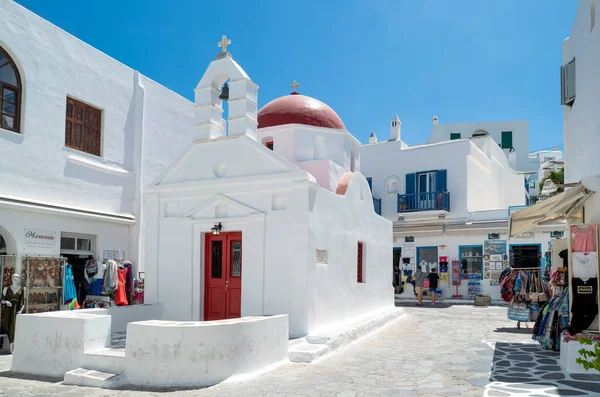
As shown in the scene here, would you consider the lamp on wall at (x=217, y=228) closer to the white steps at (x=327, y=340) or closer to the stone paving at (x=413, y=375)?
the white steps at (x=327, y=340)

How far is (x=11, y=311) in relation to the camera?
1060 centimetres

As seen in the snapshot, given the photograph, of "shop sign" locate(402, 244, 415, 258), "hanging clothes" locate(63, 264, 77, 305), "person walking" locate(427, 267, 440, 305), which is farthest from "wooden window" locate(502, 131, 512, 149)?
"hanging clothes" locate(63, 264, 77, 305)

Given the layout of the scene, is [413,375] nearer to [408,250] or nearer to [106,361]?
[106,361]

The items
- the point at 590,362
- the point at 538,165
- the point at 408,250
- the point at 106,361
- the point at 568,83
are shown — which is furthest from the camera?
the point at 538,165

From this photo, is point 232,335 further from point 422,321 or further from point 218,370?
point 422,321

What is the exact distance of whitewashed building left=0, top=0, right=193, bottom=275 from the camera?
39.3 ft

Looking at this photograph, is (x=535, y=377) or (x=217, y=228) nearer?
(x=535, y=377)

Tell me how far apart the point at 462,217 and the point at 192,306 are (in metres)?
14.3

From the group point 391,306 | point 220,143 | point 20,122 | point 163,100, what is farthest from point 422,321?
point 20,122

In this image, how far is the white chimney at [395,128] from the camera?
2514 cm

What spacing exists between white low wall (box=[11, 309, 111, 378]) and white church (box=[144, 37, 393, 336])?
2.83 meters

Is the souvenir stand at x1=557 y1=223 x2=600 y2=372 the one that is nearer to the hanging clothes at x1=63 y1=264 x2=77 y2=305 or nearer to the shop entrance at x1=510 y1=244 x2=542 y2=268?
the hanging clothes at x1=63 y1=264 x2=77 y2=305

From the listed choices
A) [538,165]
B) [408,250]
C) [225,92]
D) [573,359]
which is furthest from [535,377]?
[538,165]

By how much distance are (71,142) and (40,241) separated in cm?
288
